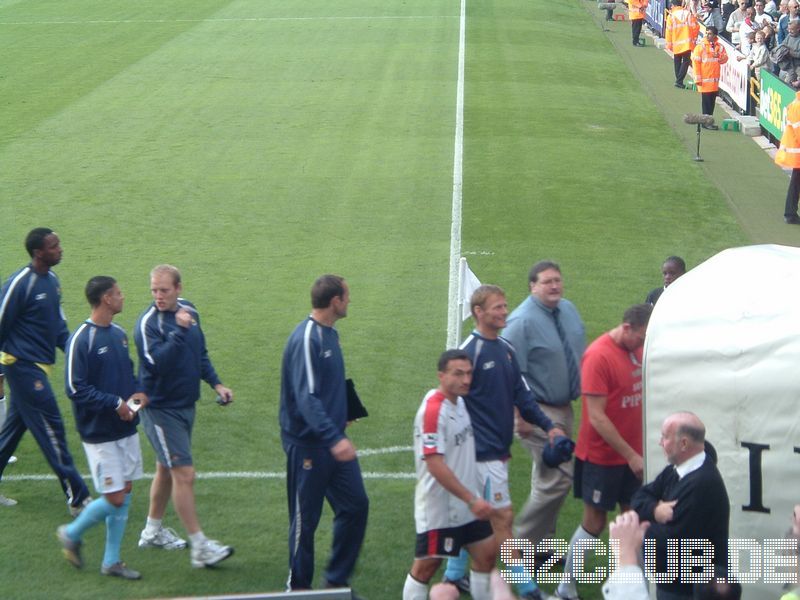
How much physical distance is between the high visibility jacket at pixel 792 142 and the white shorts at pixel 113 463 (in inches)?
433

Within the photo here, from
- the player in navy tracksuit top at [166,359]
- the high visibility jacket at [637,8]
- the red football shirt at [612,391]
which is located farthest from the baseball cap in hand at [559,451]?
the high visibility jacket at [637,8]

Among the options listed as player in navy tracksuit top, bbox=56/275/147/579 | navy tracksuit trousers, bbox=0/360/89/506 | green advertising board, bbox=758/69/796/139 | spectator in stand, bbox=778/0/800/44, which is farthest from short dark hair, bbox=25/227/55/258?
spectator in stand, bbox=778/0/800/44

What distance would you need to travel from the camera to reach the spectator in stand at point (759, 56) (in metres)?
21.6

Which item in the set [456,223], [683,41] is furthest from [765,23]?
[456,223]

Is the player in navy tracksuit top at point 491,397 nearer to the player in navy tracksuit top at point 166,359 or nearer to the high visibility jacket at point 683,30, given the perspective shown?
the player in navy tracksuit top at point 166,359

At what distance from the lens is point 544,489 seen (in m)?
7.24

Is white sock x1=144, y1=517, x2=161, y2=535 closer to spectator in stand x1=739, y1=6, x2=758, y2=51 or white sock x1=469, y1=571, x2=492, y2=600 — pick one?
white sock x1=469, y1=571, x2=492, y2=600

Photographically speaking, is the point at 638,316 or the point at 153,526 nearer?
the point at 638,316

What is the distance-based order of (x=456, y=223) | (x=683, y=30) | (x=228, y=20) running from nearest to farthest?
1. (x=456, y=223)
2. (x=683, y=30)
3. (x=228, y=20)

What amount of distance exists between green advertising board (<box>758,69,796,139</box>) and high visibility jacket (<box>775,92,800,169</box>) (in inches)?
101

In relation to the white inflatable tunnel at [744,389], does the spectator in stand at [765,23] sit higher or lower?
lower

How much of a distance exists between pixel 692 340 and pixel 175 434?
3.09 metres

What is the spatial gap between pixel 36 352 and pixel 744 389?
178 inches

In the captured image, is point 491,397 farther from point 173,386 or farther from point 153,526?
point 153,526
